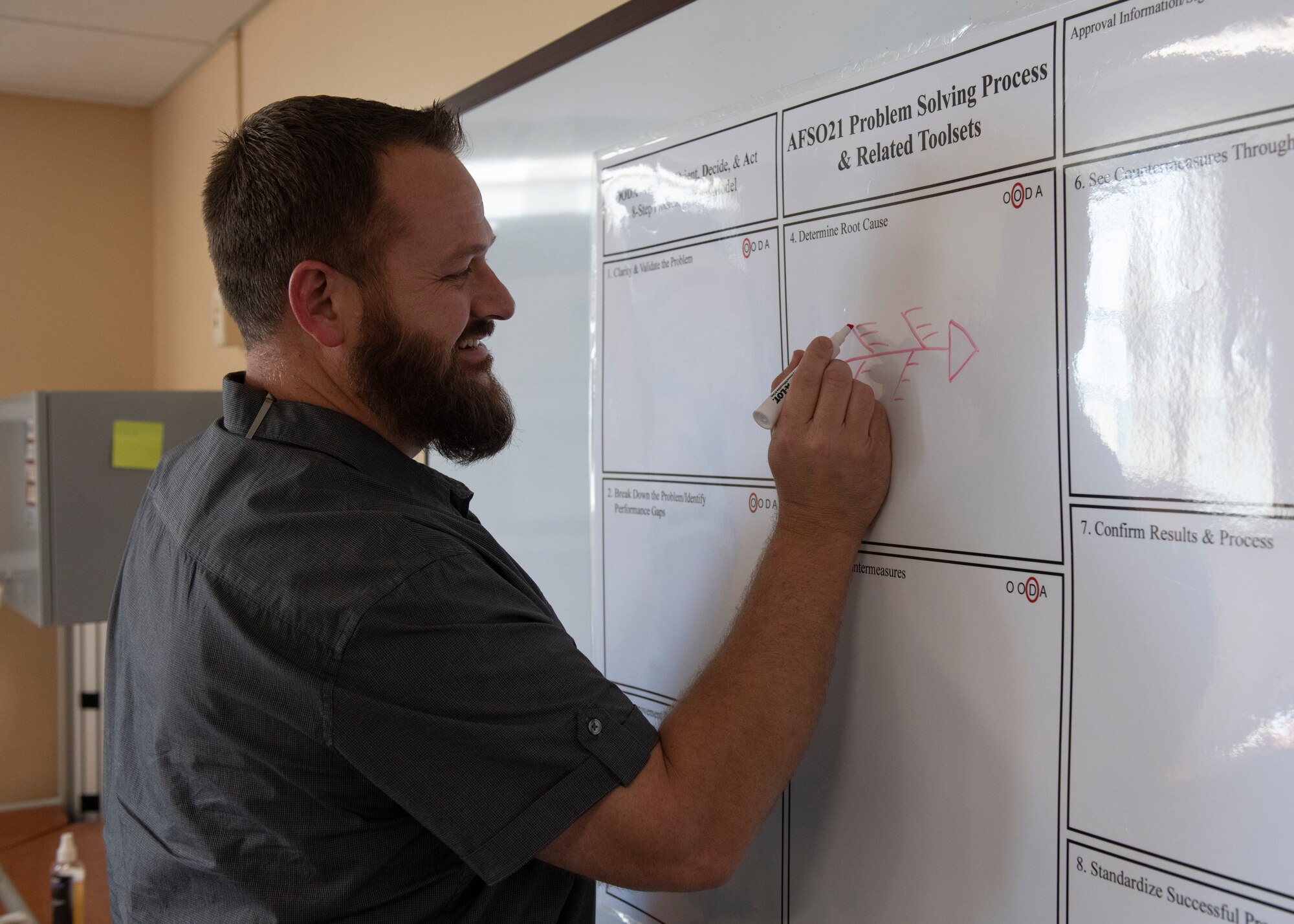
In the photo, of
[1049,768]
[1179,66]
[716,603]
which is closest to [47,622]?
[716,603]

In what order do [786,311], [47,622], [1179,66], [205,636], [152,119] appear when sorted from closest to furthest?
1. [1179,66]
2. [205,636]
3. [786,311]
4. [47,622]
5. [152,119]

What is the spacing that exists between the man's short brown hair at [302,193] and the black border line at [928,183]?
34cm

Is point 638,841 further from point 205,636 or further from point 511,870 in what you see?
point 205,636

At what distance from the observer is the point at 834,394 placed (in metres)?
0.86

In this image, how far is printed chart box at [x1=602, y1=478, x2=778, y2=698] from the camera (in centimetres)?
102

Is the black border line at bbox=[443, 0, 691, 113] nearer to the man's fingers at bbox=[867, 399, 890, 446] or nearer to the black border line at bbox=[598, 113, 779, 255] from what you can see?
the black border line at bbox=[598, 113, 779, 255]

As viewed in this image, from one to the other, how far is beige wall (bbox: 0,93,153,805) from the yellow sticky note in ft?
3.96

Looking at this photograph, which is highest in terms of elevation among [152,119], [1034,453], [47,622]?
[152,119]

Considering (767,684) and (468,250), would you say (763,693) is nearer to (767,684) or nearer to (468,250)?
(767,684)

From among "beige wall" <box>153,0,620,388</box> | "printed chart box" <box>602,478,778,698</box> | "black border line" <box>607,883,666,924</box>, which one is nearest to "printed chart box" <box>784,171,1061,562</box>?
"printed chart box" <box>602,478,778,698</box>

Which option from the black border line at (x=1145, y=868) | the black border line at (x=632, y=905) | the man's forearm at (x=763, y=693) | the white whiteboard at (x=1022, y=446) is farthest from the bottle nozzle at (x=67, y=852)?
the black border line at (x=1145, y=868)

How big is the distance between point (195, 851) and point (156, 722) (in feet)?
0.38

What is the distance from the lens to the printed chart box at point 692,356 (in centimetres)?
99

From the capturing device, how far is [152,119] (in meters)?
3.47
